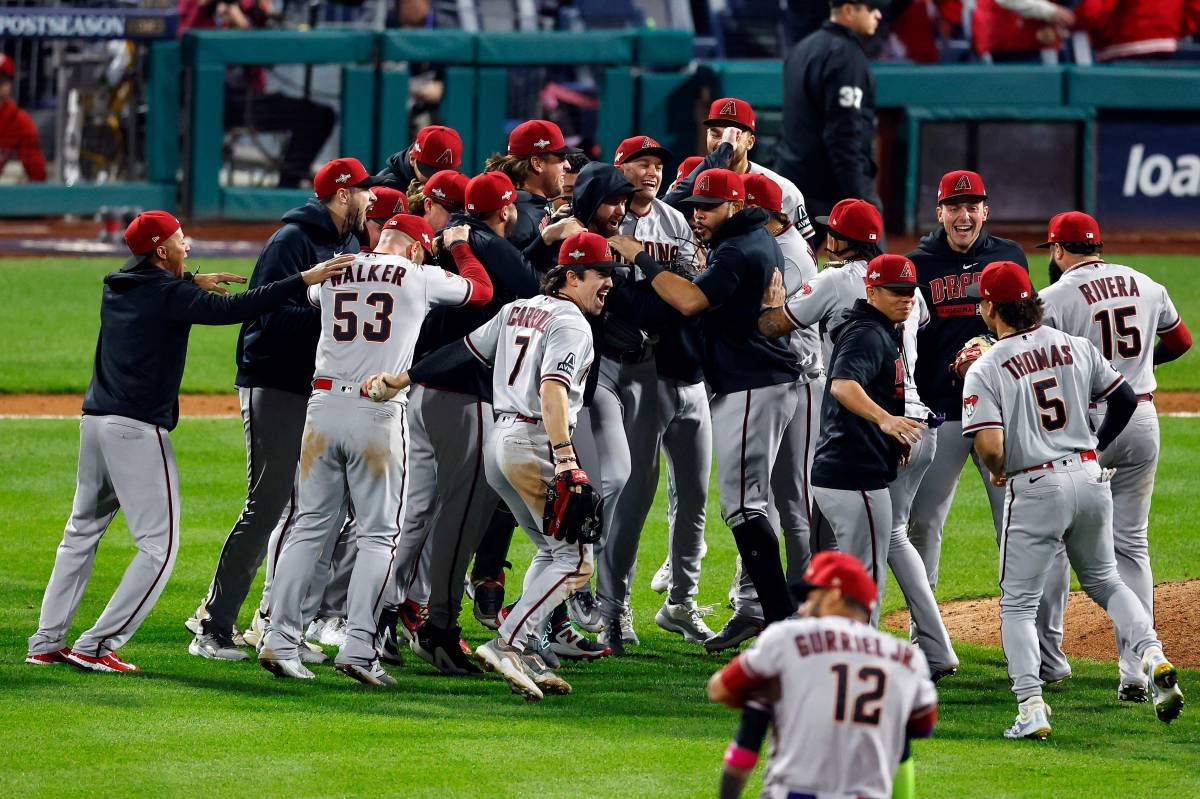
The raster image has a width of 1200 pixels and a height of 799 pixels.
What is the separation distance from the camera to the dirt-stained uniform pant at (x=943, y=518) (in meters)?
6.84

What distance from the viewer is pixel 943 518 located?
717 centimetres

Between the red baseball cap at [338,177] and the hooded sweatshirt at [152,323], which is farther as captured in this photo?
the red baseball cap at [338,177]

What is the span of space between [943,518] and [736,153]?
195 centimetres

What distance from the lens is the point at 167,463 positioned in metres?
6.62

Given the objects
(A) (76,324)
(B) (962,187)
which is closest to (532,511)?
(B) (962,187)

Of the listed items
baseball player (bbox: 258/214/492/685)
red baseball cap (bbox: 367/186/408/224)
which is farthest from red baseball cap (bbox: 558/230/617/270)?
red baseball cap (bbox: 367/186/408/224)

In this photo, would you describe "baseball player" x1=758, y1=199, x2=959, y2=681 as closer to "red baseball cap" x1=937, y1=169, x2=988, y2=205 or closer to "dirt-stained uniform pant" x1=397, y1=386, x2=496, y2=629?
"red baseball cap" x1=937, y1=169, x2=988, y2=205

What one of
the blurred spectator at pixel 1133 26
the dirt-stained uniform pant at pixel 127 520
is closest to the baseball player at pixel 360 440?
the dirt-stained uniform pant at pixel 127 520

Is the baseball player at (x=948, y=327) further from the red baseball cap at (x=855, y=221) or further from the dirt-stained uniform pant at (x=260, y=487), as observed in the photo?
the dirt-stained uniform pant at (x=260, y=487)

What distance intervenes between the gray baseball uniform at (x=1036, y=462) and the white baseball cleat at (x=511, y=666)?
161cm

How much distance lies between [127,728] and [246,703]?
18.7 inches

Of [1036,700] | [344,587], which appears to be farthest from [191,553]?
[1036,700]

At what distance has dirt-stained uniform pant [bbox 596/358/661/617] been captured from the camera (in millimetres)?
7301

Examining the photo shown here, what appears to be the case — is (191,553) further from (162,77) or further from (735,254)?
(162,77)
